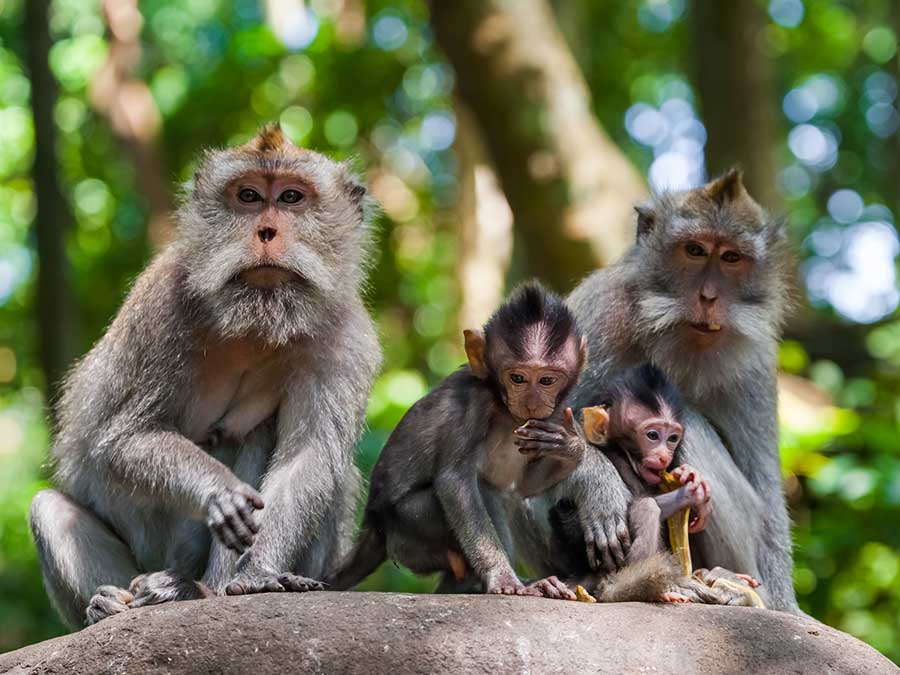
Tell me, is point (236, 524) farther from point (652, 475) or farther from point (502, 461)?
point (652, 475)

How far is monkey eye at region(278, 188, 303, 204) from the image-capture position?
6.05 metres

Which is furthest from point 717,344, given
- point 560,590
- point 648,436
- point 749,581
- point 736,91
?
point 736,91

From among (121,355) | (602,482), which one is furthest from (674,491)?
(121,355)

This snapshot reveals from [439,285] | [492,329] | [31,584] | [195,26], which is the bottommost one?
[31,584]

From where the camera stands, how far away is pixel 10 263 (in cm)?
2606

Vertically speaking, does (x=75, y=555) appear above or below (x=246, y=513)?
below

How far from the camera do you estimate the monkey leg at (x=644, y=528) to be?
18.5ft

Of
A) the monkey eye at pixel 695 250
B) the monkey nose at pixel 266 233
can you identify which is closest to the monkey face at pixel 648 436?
the monkey eye at pixel 695 250

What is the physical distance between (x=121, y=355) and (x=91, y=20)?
61.0 feet

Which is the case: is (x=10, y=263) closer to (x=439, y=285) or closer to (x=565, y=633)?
(x=439, y=285)

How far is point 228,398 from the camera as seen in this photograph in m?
6.19

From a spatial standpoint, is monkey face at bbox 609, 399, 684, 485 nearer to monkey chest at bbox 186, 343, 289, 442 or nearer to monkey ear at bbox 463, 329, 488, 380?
monkey ear at bbox 463, 329, 488, 380

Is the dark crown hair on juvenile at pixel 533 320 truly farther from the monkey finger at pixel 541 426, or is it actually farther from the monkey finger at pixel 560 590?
the monkey finger at pixel 560 590

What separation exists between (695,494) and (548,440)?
82 cm
